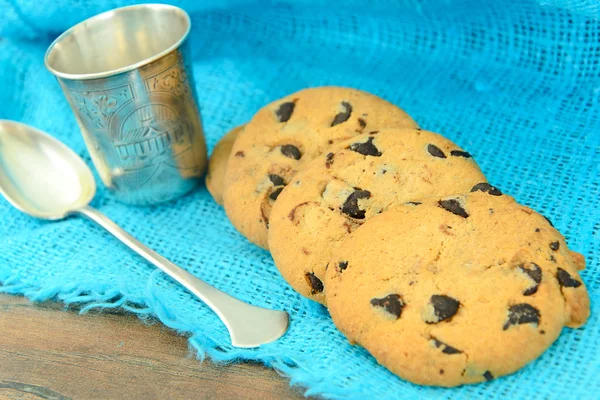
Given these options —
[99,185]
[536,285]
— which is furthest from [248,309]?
[99,185]

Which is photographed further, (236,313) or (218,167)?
(218,167)

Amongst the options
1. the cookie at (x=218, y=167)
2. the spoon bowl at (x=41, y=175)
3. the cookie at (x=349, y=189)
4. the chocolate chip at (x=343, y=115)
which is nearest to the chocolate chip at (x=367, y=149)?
the cookie at (x=349, y=189)

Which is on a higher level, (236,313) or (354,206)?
(354,206)

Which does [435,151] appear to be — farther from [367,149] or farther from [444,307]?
[444,307]

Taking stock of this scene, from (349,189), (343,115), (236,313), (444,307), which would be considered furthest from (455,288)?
(343,115)

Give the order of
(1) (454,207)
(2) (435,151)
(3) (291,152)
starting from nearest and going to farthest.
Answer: (1) (454,207) → (2) (435,151) → (3) (291,152)

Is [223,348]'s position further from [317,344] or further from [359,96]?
[359,96]

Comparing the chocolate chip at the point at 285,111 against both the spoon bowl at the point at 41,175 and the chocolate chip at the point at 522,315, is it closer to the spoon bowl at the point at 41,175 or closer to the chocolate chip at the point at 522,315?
the spoon bowl at the point at 41,175
